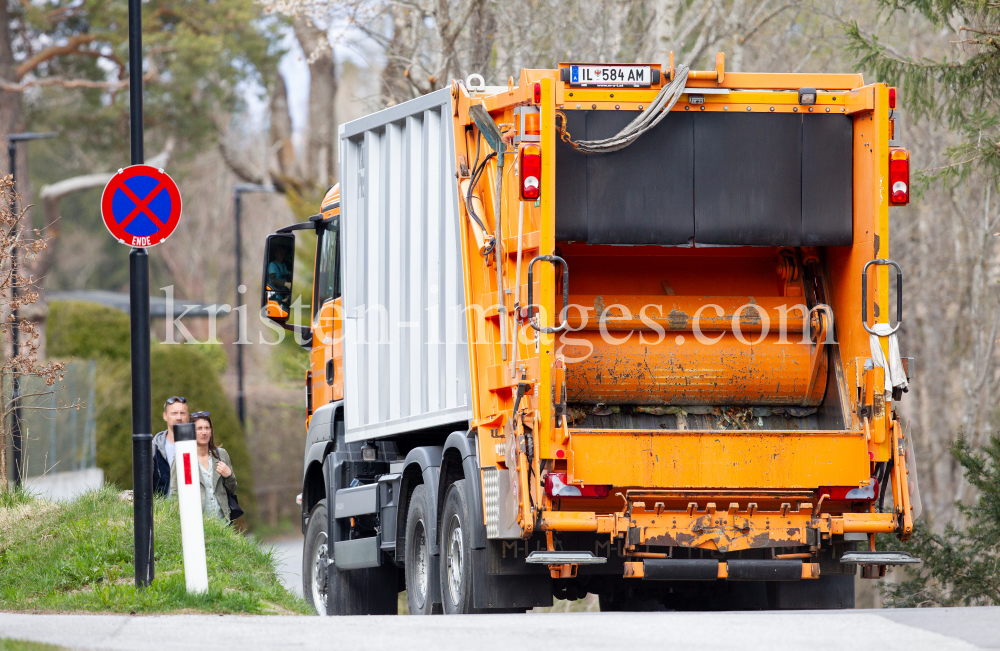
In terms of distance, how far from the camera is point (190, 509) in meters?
8.01

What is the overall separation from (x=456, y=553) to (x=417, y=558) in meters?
0.81

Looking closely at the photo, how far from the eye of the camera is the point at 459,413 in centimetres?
861

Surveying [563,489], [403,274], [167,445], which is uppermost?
[403,274]

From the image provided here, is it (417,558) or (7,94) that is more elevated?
(7,94)

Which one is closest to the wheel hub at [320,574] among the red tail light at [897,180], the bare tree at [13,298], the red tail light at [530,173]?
the bare tree at [13,298]

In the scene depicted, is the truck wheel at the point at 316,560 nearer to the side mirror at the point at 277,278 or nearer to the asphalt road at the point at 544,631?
the side mirror at the point at 277,278

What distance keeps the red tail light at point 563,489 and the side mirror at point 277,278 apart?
4426 mm

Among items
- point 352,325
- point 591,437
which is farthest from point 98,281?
point 591,437

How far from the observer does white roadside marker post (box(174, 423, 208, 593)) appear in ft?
26.3

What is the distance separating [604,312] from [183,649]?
3.41m

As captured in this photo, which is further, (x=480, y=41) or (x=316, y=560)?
(x=480, y=41)

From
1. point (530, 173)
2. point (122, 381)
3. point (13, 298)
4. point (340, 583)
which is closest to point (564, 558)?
point (530, 173)

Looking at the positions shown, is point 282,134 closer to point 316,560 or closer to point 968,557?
point 316,560

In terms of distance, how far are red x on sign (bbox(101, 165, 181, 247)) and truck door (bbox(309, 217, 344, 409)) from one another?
224cm
